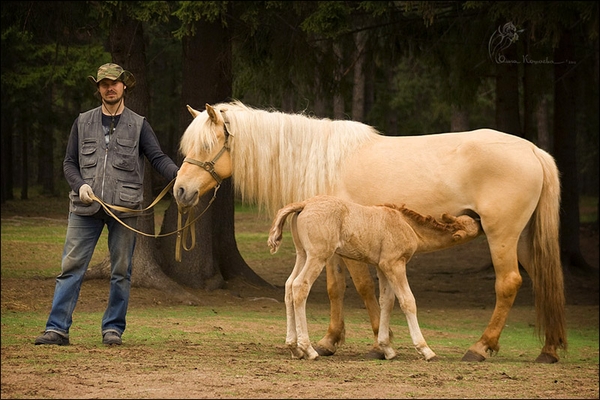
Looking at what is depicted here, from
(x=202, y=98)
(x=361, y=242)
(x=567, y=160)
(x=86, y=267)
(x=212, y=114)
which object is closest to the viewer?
(x=361, y=242)

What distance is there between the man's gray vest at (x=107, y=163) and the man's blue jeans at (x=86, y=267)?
0.52 feet

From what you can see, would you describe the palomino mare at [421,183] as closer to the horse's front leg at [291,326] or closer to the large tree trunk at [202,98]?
the horse's front leg at [291,326]

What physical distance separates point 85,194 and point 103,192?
237 mm

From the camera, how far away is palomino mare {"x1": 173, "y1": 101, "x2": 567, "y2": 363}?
7.88 metres

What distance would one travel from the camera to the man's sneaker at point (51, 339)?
7137 mm

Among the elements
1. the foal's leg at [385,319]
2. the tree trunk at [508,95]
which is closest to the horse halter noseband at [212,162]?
the foal's leg at [385,319]

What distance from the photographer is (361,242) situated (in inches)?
276

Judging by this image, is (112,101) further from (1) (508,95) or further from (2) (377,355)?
(1) (508,95)

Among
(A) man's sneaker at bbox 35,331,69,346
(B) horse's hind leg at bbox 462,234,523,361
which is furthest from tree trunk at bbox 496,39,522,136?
(A) man's sneaker at bbox 35,331,69,346

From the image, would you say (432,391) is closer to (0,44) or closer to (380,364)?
(380,364)

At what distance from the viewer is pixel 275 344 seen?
8398 mm
